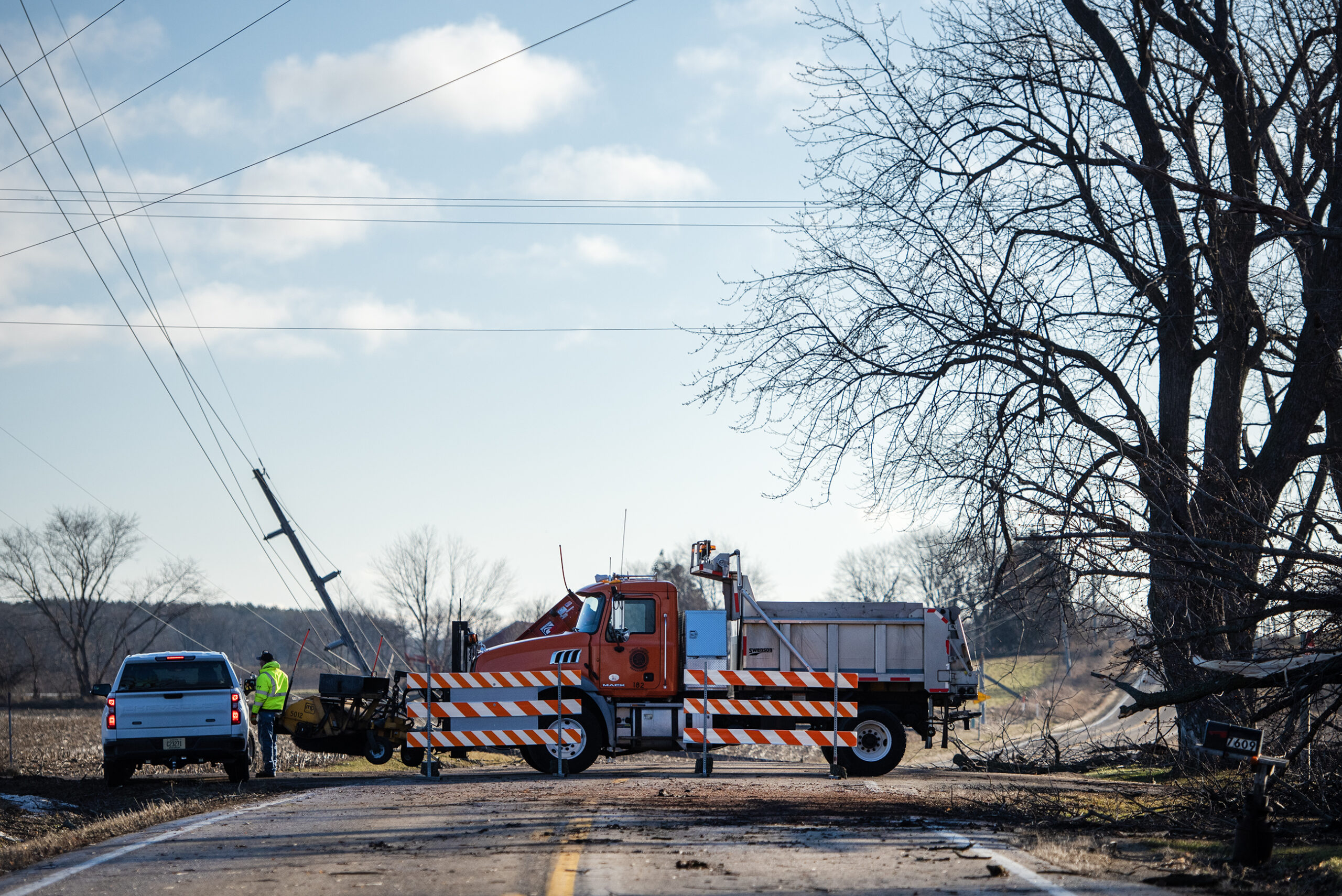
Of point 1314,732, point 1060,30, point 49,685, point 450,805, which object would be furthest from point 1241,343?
point 49,685

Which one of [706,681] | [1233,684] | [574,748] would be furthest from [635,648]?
[1233,684]

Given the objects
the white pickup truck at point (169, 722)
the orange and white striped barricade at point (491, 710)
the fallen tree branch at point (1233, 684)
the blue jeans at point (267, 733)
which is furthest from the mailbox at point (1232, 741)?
the blue jeans at point (267, 733)

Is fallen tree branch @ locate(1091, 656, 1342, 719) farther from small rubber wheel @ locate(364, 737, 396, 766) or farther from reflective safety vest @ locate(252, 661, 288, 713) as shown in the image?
reflective safety vest @ locate(252, 661, 288, 713)

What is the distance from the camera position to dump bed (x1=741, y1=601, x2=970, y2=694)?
17.6 metres

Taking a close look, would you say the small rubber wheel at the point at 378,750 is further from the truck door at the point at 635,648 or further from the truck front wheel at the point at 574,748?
the truck door at the point at 635,648

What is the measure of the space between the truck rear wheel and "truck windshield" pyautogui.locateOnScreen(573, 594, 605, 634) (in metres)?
3.87

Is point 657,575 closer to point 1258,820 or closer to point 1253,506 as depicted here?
point 1253,506

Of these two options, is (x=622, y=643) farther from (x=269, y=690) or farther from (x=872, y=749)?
(x=269, y=690)

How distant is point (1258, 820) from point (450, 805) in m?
7.40

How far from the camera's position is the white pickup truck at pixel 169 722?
16.1m

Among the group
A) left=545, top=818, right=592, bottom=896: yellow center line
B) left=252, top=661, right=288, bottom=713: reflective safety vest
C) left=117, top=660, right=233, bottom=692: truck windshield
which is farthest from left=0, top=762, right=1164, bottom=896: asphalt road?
left=252, top=661, right=288, bottom=713: reflective safety vest

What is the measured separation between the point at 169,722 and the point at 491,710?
14.5 feet

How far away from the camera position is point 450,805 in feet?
38.6

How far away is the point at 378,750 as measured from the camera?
62.3 feet
